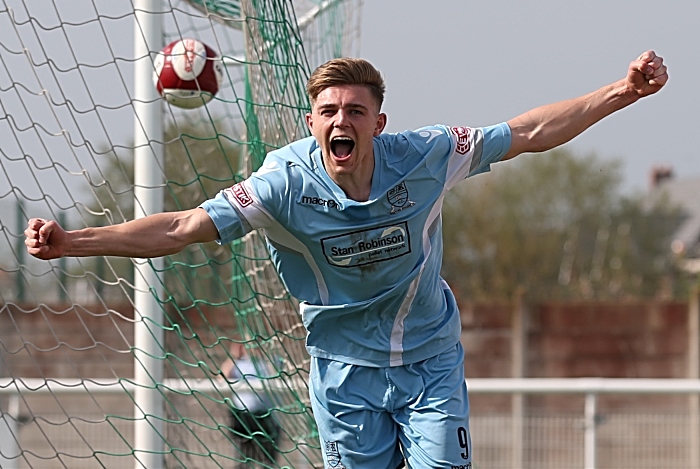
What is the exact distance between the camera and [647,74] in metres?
3.56

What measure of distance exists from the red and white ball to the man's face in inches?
52.9

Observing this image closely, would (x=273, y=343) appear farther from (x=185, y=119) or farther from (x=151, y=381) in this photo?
(x=185, y=119)

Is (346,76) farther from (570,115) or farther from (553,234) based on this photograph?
(553,234)

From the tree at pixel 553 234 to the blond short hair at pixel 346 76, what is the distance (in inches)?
784

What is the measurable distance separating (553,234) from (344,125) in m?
29.3

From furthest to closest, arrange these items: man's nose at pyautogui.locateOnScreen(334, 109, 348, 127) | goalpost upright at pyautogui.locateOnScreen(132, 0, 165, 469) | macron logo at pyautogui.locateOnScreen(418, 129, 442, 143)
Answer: goalpost upright at pyautogui.locateOnScreen(132, 0, 165, 469), macron logo at pyautogui.locateOnScreen(418, 129, 442, 143), man's nose at pyautogui.locateOnScreen(334, 109, 348, 127)

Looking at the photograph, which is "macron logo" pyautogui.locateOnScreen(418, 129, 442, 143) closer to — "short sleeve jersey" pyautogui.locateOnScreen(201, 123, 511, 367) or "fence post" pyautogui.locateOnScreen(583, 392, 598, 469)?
"short sleeve jersey" pyautogui.locateOnScreen(201, 123, 511, 367)

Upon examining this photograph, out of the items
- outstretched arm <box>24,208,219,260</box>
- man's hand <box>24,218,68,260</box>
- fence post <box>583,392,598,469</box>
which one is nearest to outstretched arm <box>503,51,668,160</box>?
outstretched arm <box>24,208,219,260</box>

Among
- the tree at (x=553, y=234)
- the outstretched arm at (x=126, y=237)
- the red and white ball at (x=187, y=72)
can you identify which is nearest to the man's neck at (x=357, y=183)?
the outstretched arm at (x=126, y=237)

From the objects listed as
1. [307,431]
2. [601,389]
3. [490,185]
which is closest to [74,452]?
[307,431]

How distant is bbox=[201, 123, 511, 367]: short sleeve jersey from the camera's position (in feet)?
11.5

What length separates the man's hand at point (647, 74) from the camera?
3553 mm

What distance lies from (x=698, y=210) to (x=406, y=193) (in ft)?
137

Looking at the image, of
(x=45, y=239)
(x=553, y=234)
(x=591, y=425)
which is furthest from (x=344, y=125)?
(x=553, y=234)
